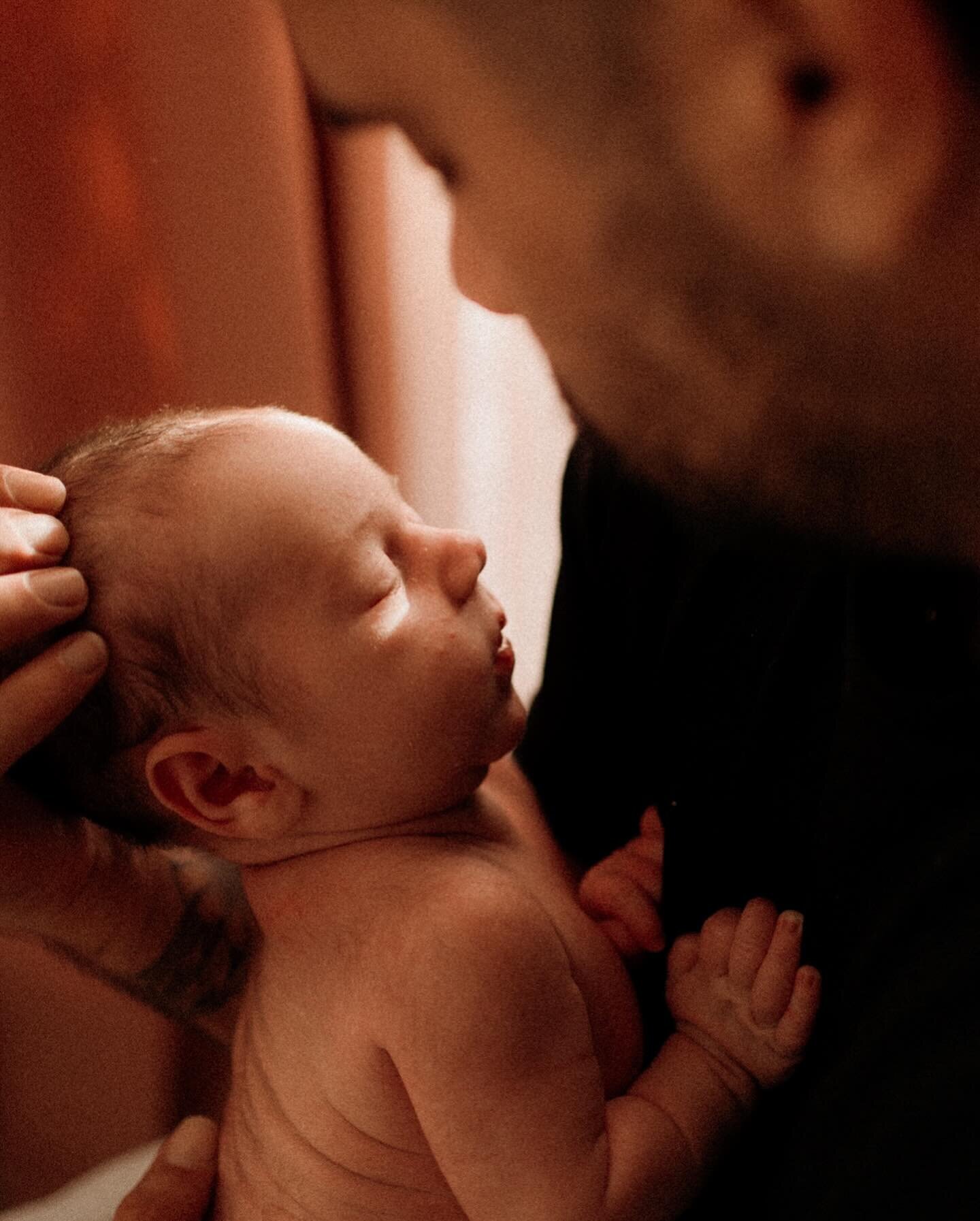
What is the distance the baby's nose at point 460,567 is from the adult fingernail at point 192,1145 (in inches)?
17.8

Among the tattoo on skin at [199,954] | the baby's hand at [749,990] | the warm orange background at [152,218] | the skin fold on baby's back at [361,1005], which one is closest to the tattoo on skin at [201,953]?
the tattoo on skin at [199,954]

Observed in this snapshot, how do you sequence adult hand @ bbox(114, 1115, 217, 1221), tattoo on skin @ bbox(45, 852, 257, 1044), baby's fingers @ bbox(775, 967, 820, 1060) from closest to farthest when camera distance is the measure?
baby's fingers @ bbox(775, 967, 820, 1060)
adult hand @ bbox(114, 1115, 217, 1221)
tattoo on skin @ bbox(45, 852, 257, 1044)

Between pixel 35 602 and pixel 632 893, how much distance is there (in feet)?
1.28

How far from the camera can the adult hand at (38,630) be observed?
2.08 ft

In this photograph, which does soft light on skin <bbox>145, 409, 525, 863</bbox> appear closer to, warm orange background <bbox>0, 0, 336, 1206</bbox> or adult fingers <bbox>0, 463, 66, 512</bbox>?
adult fingers <bbox>0, 463, 66, 512</bbox>

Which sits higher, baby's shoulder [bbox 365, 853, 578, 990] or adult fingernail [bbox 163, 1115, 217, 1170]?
baby's shoulder [bbox 365, 853, 578, 990]

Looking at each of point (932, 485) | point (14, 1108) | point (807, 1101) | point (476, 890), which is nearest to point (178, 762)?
point (476, 890)

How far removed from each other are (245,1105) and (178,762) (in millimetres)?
253

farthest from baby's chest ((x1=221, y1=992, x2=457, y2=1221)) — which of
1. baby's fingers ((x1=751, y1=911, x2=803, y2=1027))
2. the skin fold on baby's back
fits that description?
baby's fingers ((x1=751, y1=911, x2=803, y2=1027))

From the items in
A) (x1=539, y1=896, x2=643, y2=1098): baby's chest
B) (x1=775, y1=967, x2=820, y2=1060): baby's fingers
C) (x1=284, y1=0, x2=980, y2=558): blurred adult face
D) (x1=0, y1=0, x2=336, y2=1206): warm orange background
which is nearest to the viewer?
(x1=284, y1=0, x2=980, y2=558): blurred adult face

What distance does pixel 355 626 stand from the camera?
68 cm

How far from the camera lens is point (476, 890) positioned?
66cm

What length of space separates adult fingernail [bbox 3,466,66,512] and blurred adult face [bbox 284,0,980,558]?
1.29ft

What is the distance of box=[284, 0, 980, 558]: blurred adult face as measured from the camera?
28cm
